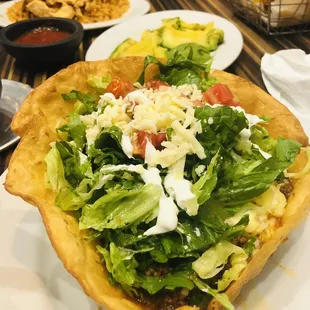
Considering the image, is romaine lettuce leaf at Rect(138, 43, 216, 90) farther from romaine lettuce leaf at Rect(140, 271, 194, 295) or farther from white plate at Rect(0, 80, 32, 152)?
romaine lettuce leaf at Rect(140, 271, 194, 295)

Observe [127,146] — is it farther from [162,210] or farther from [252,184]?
[252,184]

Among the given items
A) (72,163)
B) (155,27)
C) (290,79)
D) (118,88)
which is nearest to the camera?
(72,163)

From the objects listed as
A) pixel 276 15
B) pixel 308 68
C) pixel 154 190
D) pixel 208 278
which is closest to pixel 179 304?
pixel 208 278

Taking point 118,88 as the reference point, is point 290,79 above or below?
below

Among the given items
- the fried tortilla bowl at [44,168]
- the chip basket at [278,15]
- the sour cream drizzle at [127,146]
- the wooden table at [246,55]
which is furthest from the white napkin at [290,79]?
the sour cream drizzle at [127,146]

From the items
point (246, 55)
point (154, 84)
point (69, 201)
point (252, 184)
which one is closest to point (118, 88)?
point (154, 84)

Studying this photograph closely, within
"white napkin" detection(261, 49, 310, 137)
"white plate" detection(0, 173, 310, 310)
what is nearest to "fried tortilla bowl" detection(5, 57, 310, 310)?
"white plate" detection(0, 173, 310, 310)
